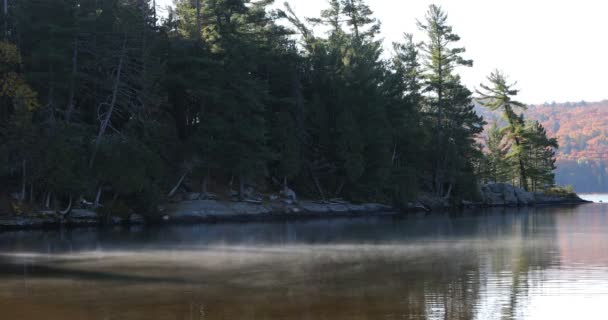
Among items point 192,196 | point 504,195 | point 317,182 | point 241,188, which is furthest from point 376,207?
point 504,195

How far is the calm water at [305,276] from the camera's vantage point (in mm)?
14922

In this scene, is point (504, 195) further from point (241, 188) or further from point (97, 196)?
point (97, 196)

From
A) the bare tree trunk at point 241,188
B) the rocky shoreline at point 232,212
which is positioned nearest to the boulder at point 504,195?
the rocky shoreline at point 232,212

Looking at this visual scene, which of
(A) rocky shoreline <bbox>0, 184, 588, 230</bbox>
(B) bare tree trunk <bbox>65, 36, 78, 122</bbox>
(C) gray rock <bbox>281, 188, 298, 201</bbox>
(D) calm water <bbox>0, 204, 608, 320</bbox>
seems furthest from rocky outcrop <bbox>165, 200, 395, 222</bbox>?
(D) calm water <bbox>0, 204, 608, 320</bbox>

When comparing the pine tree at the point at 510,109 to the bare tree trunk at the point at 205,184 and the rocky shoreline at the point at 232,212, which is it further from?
the bare tree trunk at the point at 205,184

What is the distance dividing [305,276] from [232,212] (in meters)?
29.5


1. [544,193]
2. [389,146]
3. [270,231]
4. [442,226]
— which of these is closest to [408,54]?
[389,146]

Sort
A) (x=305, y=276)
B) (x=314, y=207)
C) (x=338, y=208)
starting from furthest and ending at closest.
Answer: (x=338, y=208)
(x=314, y=207)
(x=305, y=276)

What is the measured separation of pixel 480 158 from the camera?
7569 centimetres

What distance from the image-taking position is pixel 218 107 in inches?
1975

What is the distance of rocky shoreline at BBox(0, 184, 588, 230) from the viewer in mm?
40281

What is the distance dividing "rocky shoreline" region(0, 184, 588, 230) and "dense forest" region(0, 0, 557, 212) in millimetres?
1028

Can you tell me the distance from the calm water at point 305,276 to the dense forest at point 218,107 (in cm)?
727

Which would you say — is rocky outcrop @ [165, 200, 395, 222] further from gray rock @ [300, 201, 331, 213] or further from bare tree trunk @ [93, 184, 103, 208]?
bare tree trunk @ [93, 184, 103, 208]
